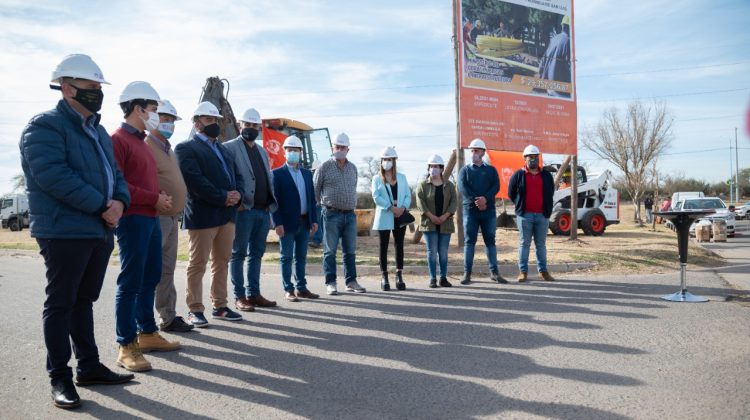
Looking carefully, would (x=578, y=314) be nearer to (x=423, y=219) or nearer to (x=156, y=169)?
(x=423, y=219)

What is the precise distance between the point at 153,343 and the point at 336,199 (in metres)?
3.54

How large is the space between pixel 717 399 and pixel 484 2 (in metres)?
11.0

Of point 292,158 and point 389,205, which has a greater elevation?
point 292,158

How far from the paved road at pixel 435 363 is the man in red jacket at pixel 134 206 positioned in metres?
0.41

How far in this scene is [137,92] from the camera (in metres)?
4.49

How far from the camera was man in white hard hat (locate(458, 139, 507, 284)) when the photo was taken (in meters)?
8.79

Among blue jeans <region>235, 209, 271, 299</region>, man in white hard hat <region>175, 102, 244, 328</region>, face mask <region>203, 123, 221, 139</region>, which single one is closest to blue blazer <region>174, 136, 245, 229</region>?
man in white hard hat <region>175, 102, 244, 328</region>

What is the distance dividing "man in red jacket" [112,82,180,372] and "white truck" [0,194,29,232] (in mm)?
39160

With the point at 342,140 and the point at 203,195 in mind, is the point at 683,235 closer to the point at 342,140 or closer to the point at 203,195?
the point at 342,140

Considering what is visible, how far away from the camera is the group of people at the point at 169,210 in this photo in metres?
3.53

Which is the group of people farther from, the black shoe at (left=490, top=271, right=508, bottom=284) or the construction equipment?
the construction equipment

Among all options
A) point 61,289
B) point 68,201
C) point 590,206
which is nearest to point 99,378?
point 61,289

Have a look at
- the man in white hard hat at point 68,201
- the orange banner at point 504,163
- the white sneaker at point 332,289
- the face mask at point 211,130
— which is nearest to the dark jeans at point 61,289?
the man in white hard hat at point 68,201

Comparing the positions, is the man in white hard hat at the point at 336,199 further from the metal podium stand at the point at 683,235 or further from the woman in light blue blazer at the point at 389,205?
the metal podium stand at the point at 683,235
